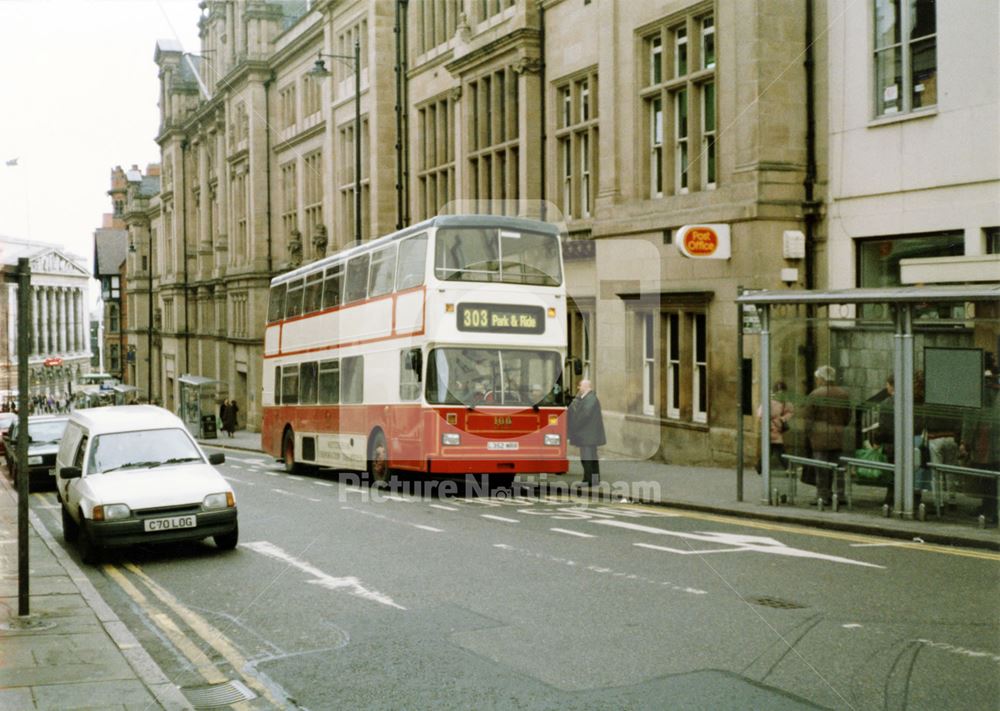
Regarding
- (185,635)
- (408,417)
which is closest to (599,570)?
(185,635)

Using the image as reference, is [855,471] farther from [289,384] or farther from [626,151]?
[289,384]

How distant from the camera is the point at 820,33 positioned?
2025 centimetres

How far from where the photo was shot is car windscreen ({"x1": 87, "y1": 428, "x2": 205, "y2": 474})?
13.2m

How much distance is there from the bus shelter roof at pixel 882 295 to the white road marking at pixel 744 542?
3127mm

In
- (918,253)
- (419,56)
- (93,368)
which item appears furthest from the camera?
(93,368)

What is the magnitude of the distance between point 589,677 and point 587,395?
12.4 meters

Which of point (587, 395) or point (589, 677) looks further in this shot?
point (587, 395)

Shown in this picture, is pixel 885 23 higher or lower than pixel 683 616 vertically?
higher

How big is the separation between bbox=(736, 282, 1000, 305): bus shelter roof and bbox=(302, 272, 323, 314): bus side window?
35.7 ft

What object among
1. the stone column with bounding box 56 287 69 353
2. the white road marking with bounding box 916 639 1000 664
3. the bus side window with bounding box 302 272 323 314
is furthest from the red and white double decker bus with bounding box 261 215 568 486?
the stone column with bounding box 56 287 69 353

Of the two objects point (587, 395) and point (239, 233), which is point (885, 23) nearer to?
point (587, 395)

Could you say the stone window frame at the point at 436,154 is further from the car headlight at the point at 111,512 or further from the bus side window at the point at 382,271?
the car headlight at the point at 111,512

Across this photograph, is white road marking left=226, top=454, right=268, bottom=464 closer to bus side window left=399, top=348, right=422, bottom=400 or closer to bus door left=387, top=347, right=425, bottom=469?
bus door left=387, top=347, right=425, bottom=469

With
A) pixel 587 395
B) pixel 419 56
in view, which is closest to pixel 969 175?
pixel 587 395
